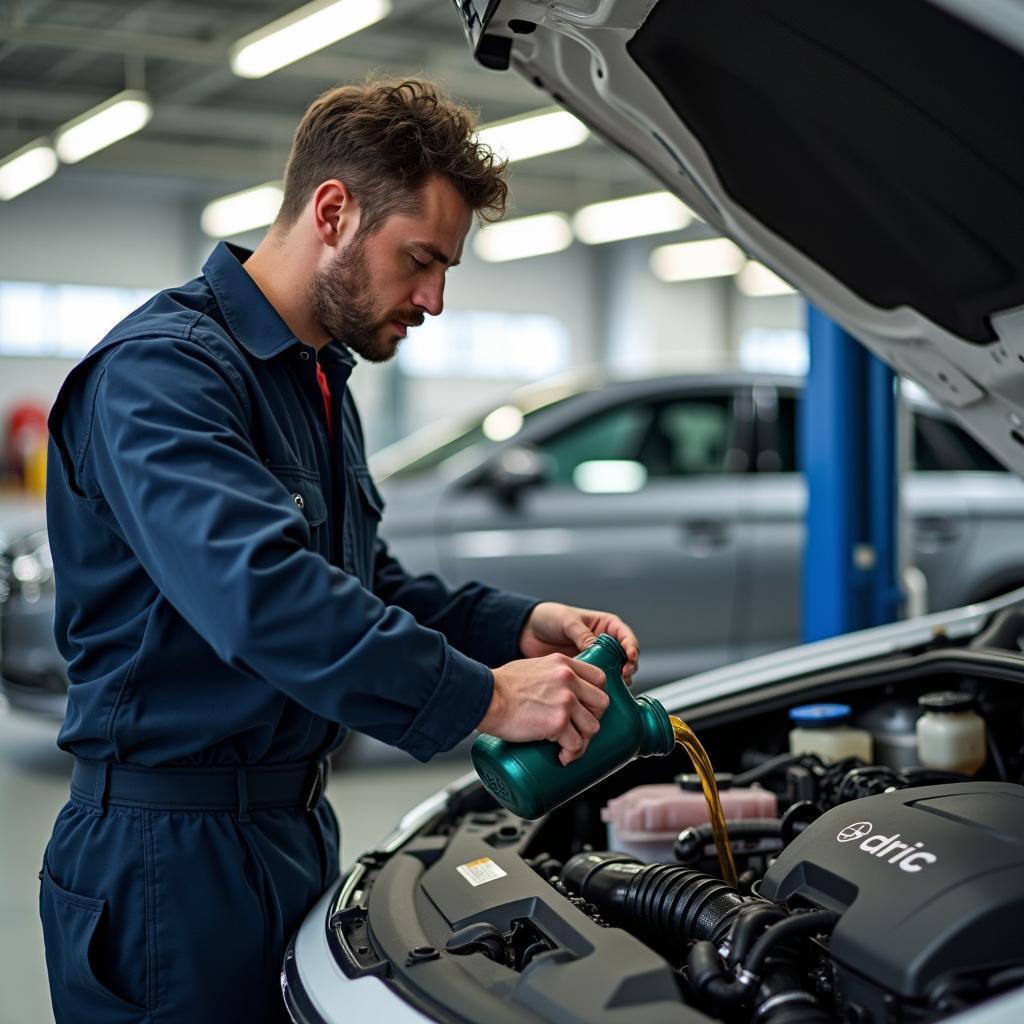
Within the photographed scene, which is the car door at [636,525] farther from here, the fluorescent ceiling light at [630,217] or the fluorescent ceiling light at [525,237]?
the fluorescent ceiling light at [525,237]

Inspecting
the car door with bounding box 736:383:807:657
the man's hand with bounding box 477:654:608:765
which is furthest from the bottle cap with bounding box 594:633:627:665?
the car door with bounding box 736:383:807:657

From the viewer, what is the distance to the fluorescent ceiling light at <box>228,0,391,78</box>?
22.6 feet

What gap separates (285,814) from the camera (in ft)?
5.17

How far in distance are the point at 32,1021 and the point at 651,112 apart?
2.34 meters

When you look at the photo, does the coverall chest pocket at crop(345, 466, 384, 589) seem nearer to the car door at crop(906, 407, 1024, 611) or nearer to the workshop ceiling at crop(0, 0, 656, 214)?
the car door at crop(906, 407, 1024, 611)

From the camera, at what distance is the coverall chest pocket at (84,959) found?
1449mm

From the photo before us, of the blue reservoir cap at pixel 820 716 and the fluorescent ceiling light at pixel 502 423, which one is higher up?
the fluorescent ceiling light at pixel 502 423

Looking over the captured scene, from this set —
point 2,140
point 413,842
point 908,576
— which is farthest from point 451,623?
point 2,140

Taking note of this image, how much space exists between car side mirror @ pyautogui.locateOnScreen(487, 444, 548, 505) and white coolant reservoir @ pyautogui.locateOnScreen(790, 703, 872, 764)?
273cm

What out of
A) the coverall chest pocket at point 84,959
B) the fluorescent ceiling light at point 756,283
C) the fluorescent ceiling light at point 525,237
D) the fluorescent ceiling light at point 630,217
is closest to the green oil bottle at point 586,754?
the coverall chest pocket at point 84,959

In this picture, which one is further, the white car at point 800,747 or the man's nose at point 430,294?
the man's nose at point 430,294

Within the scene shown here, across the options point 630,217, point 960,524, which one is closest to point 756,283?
point 630,217

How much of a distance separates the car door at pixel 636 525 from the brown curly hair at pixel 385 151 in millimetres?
3090

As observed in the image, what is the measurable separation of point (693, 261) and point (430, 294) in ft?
47.1
